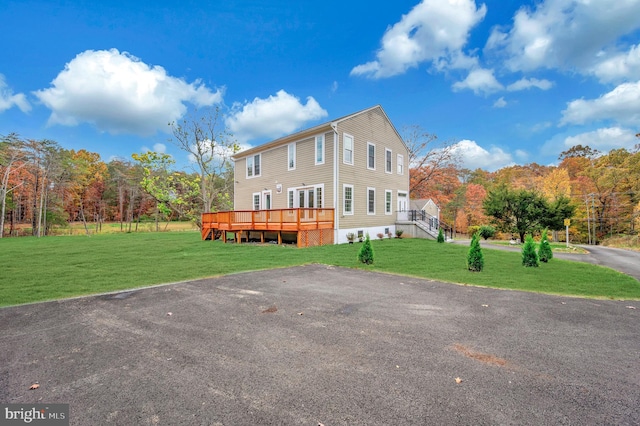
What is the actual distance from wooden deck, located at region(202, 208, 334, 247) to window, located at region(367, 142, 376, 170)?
14.5ft

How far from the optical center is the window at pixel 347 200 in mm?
15023

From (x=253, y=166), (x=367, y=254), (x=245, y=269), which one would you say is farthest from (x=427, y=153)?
(x=245, y=269)

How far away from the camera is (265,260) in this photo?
957 centimetres

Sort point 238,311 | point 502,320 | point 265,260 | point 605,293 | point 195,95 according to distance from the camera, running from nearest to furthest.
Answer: point 502,320
point 238,311
point 605,293
point 265,260
point 195,95

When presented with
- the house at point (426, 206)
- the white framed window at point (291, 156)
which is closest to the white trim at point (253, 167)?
the white framed window at point (291, 156)

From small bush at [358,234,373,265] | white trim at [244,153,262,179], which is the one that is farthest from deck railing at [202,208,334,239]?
small bush at [358,234,373,265]

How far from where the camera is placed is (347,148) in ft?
50.1

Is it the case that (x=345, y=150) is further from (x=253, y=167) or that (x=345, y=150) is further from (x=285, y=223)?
(x=253, y=167)

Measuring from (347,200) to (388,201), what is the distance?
4498mm

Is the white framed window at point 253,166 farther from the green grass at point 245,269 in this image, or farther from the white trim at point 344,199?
the green grass at point 245,269

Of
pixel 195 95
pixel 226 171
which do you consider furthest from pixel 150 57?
pixel 226 171

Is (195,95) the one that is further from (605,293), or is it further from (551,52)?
(605,293)

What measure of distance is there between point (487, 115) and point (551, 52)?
9.90m

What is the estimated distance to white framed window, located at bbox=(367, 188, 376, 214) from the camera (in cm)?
1672
